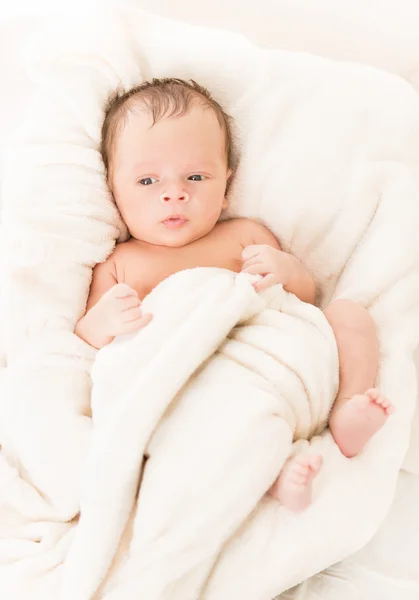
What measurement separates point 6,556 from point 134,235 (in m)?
0.58

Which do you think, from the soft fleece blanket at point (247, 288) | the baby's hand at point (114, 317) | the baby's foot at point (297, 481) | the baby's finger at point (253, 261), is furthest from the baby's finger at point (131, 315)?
the baby's foot at point (297, 481)

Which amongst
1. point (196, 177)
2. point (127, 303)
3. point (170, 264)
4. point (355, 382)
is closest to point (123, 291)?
point (127, 303)

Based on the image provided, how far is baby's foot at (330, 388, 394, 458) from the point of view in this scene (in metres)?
0.94

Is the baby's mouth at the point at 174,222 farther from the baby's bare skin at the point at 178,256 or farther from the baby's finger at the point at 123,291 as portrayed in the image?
the baby's finger at the point at 123,291

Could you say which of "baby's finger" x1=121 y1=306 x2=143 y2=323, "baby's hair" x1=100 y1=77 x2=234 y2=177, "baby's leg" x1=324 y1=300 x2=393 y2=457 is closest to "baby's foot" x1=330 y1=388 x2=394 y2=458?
"baby's leg" x1=324 y1=300 x2=393 y2=457

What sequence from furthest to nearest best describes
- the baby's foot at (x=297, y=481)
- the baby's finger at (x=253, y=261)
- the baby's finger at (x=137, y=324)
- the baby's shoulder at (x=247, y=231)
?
the baby's shoulder at (x=247, y=231) < the baby's finger at (x=253, y=261) < the baby's finger at (x=137, y=324) < the baby's foot at (x=297, y=481)

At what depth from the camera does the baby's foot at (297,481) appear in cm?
89

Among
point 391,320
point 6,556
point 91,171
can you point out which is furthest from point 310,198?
point 6,556

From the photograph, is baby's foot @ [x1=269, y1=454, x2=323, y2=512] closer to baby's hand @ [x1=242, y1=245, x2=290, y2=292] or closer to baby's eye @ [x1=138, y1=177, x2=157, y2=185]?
baby's hand @ [x1=242, y1=245, x2=290, y2=292]

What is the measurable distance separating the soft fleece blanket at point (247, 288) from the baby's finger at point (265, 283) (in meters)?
0.16

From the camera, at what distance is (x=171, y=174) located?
3.82ft

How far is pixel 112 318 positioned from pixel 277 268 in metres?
0.29

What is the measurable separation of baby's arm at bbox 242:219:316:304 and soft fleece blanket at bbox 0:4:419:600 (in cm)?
6

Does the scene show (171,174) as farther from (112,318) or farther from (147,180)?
(112,318)
